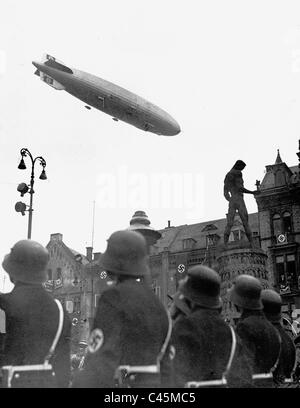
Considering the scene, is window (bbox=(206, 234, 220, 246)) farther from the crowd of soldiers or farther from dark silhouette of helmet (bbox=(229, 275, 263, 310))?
the crowd of soldiers

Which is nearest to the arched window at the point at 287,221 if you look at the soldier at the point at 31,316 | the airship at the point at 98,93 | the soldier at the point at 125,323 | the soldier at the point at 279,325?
the airship at the point at 98,93

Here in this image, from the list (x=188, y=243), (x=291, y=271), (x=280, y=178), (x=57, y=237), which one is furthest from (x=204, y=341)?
(x=57, y=237)

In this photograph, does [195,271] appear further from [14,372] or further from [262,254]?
[262,254]

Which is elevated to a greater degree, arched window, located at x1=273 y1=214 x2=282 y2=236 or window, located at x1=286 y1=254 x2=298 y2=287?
arched window, located at x1=273 y1=214 x2=282 y2=236

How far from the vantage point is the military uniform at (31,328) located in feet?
14.0

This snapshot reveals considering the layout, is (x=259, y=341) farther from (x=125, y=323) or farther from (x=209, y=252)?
(x=209, y=252)

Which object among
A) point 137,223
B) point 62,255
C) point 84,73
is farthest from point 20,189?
point 62,255

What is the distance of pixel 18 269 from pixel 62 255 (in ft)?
154

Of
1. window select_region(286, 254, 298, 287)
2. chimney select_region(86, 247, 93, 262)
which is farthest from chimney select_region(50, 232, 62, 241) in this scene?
window select_region(286, 254, 298, 287)

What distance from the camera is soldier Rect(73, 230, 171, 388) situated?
392 cm

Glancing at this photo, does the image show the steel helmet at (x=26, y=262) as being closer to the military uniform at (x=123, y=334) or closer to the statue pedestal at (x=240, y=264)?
the military uniform at (x=123, y=334)

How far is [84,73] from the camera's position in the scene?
102 feet

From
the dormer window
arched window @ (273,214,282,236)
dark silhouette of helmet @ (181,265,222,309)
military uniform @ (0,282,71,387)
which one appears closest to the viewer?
military uniform @ (0,282,71,387)

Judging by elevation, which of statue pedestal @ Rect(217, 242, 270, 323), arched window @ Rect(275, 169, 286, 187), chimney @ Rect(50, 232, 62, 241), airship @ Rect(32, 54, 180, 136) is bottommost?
statue pedestal @ Rect(217, 242, 270, 323)
